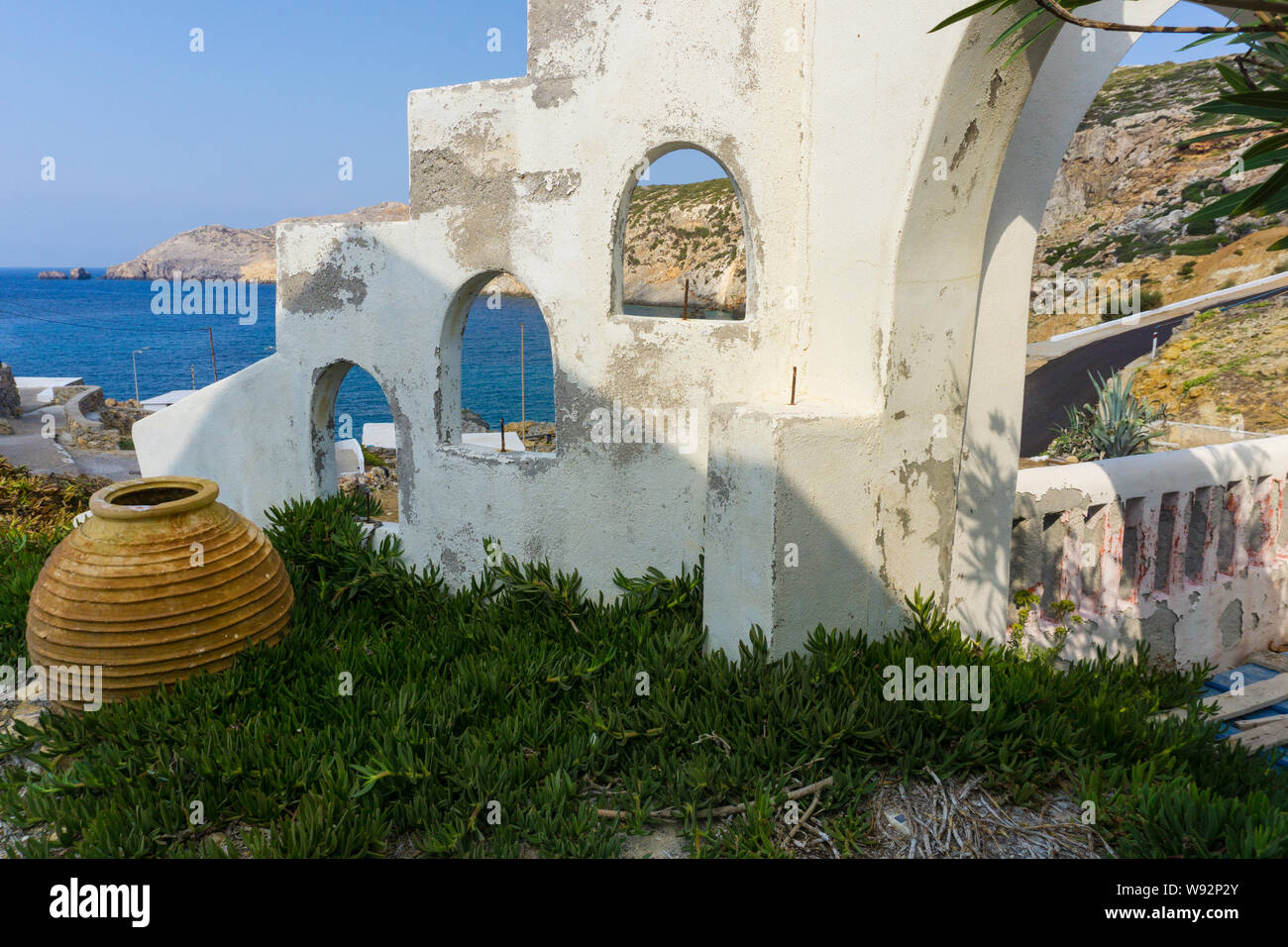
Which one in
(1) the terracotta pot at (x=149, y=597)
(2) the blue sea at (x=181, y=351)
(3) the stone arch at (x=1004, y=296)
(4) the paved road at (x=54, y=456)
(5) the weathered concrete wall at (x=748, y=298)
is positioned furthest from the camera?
(2) the blue sea at (x=181, y=351)

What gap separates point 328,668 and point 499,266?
108 inches

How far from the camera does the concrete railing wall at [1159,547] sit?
17.9 feet

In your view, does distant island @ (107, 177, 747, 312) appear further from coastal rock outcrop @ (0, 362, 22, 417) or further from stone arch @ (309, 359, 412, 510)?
stone arch @ (309, 359, 412, 510)

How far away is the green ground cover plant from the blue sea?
135 feet

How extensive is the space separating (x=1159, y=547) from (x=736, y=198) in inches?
139

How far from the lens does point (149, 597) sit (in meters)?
4.94

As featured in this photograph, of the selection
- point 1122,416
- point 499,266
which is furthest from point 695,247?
point 499,266

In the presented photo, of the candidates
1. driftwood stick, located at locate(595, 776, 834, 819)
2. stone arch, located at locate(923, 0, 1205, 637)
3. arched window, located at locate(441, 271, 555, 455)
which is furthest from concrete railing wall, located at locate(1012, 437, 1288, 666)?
arched window, located at locate(441, 271, 555, 455)

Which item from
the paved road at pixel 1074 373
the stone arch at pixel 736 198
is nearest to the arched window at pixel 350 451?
the stone arch at pixel 736 198

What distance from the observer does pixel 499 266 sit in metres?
5.91

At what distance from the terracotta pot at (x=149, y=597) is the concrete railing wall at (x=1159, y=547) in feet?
15.2

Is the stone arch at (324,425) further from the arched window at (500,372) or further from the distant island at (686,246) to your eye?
the distant island at (686,246)

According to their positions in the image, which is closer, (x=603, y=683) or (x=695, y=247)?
(x=603, y=683)
